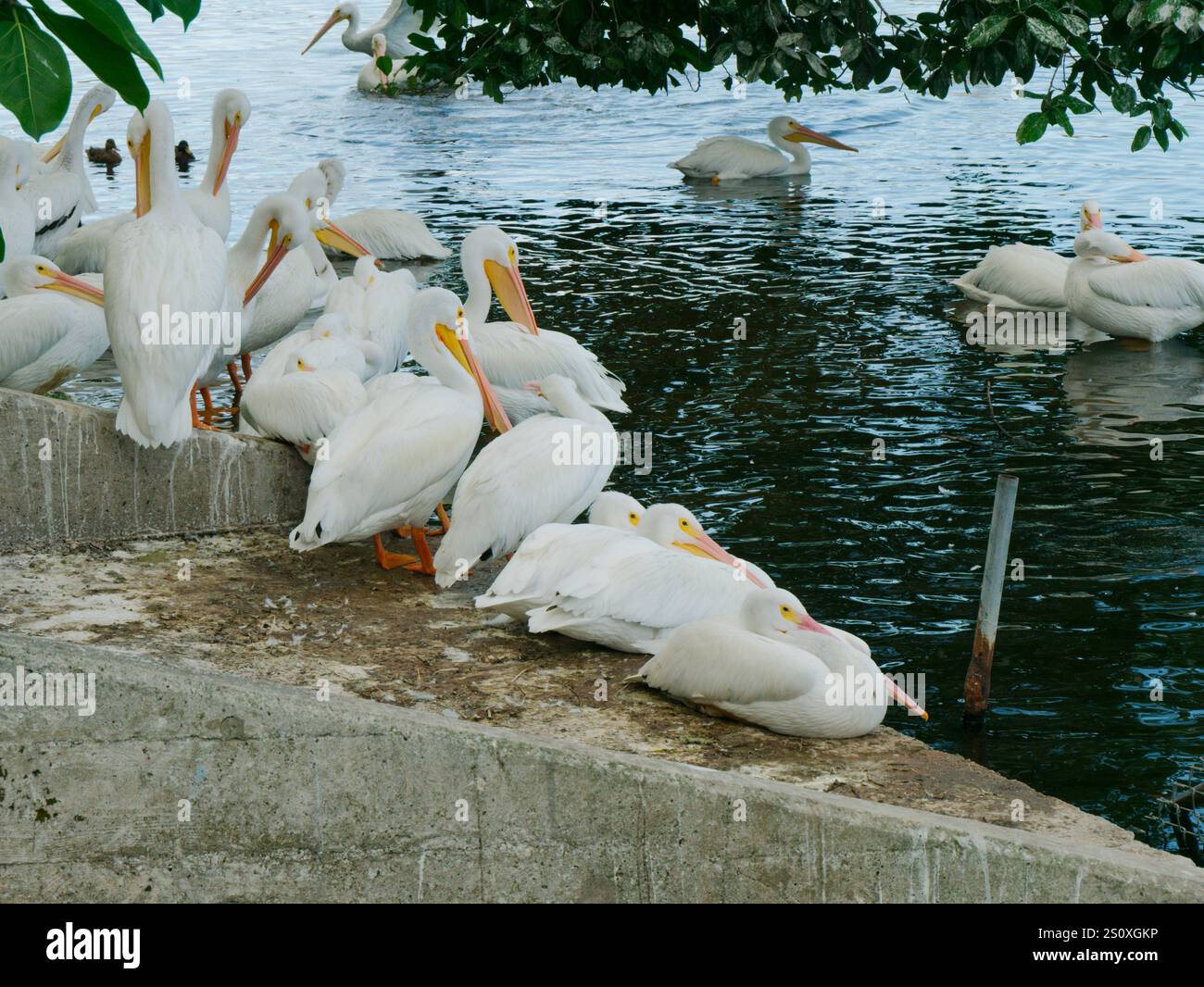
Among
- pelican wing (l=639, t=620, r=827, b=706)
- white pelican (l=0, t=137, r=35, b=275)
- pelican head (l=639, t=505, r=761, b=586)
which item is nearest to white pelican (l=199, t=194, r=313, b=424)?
white pelican (l=0, t=137, r=35, b=275)

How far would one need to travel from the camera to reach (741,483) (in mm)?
7672

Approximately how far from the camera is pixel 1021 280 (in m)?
10.6

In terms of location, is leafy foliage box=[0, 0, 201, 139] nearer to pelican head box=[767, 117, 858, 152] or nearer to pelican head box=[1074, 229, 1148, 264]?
pelican head box=[1074, 229, 1148, 264]

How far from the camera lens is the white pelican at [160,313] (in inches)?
238

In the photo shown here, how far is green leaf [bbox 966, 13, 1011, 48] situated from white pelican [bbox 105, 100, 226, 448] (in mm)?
3246

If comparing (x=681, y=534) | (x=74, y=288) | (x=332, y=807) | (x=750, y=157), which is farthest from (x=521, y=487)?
(x=750, y=157)

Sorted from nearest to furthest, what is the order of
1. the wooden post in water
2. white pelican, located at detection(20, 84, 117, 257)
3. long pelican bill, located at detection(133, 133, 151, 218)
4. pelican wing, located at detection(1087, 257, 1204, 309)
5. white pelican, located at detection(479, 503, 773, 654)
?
the wooden post in water, white pelican, located at detection(479, 503, 773, 654), long pelican bill, located at detection(133, 133, 151, 218), pelican wing, located at detection(1087, 257, 1204, 309), white pelican, located at detection(20, 84, 117, 257)

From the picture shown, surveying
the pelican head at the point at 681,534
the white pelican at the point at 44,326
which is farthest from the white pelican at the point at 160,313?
the pelican head at the point at 681,534

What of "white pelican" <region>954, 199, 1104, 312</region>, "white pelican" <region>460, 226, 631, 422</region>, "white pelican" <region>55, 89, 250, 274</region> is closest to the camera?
"white pelican" <region>460, 226, 631, 422</region>

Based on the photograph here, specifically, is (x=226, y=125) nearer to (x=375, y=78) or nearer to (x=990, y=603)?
(x=990, y=603)

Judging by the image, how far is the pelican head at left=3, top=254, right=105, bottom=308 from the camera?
25.8 feet

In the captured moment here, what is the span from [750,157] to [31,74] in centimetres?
1353
